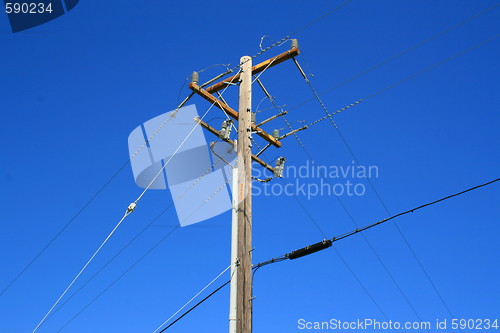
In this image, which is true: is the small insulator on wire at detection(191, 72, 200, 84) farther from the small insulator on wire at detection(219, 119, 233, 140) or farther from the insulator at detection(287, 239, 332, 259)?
the insulator at detection(287, 239, 332, 259)

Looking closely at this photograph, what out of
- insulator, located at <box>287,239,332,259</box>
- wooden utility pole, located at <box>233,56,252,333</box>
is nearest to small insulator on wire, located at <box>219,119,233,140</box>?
wooden utility pole, located at <box>233,56,252,333</box>

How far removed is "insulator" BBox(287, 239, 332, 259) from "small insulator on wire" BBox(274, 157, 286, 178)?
2.51 m

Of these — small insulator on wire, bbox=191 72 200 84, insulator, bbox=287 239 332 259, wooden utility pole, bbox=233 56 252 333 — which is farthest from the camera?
small insulator on wire, bbox=191 72 200 84

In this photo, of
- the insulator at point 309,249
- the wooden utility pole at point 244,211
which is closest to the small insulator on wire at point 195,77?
the wooden utility pole at point 244,211

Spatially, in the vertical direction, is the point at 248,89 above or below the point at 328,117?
below

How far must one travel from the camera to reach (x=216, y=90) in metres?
10.3

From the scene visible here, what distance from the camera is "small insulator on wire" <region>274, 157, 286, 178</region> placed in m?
10.9

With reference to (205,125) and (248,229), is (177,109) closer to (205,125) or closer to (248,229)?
(205,125)

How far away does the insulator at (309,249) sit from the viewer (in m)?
8.34

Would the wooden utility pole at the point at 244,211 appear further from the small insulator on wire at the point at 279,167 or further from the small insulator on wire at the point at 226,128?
the small insulator on wire at the point at 279,167

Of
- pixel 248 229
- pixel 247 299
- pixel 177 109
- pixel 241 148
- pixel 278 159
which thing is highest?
pixel 177 109

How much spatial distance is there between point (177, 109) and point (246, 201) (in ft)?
11.3

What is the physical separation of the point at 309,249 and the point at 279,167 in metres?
2.78

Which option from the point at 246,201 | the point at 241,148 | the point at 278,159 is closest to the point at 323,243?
the point at 246,201
